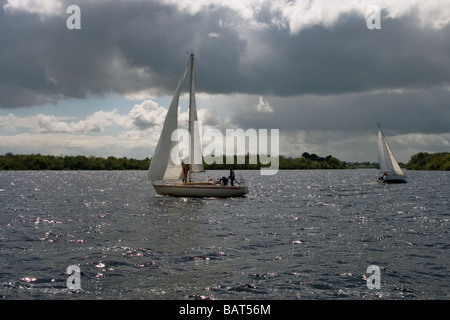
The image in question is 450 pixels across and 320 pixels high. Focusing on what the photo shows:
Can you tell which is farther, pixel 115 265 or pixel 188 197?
pixel 188 197

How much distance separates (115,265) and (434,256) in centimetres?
1505

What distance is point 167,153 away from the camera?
154 ft

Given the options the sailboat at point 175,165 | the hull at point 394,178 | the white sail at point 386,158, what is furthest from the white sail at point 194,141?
the hull at point 394,178

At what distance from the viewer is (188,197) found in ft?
161

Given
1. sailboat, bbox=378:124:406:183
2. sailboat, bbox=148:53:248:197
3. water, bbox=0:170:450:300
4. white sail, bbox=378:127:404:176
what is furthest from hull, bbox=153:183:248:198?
sailboat, bbox=378:124:406:183

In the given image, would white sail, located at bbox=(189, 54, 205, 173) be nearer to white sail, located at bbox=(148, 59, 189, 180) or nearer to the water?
white sail, located at bbox=(148, 59, 189, 180)

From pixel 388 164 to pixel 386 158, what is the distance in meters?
1.44

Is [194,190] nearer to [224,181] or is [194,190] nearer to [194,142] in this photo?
[224,181]

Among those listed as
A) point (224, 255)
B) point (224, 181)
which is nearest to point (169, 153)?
point (224, 181)

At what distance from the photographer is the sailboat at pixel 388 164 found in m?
83.5

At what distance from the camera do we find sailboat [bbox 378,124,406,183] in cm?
8354

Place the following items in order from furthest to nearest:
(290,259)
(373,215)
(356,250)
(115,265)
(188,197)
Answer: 1. (188,197)
2. (373,215)
3. (356,250)
4. (290,259)
5. (115,265)
